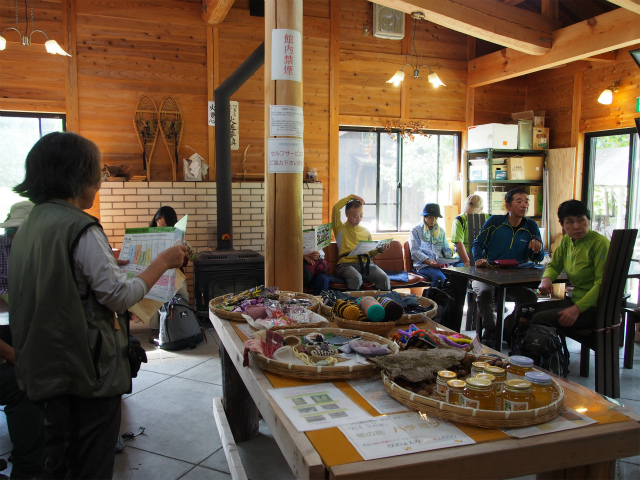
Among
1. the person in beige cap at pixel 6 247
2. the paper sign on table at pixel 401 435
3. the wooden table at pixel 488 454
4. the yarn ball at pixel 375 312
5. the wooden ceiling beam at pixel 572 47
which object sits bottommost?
the wooden table at pixel 488 454

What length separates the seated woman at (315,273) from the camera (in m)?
4.86

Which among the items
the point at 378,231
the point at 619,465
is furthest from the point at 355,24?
the point at 619,465

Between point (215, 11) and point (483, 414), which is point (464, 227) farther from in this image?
point (483, 414)

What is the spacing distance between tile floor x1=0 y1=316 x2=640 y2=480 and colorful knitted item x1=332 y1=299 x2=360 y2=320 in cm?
90

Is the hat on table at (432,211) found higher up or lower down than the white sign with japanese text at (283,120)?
lower down

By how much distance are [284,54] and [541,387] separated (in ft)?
6.86

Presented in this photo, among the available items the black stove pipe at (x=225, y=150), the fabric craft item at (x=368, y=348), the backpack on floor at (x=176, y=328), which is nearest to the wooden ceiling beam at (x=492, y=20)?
the black stove pipe at (x=225, y=150)

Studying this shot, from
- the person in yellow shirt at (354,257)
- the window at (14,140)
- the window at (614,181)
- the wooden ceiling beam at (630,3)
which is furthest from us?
the window at (614,181)

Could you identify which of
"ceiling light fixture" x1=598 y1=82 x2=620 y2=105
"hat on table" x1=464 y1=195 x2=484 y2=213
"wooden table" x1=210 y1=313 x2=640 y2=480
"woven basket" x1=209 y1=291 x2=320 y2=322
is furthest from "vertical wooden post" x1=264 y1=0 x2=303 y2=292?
"ceiling light fixture" x1=598 y1=82 x2=620 y2=105

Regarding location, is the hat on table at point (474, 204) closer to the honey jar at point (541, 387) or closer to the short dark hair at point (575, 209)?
the short dark hair at point (575, 209)

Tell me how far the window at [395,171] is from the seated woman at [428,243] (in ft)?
3.97

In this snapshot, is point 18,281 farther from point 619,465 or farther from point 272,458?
point 619,465

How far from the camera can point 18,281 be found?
1.45 m

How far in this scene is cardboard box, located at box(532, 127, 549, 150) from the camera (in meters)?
6.80
